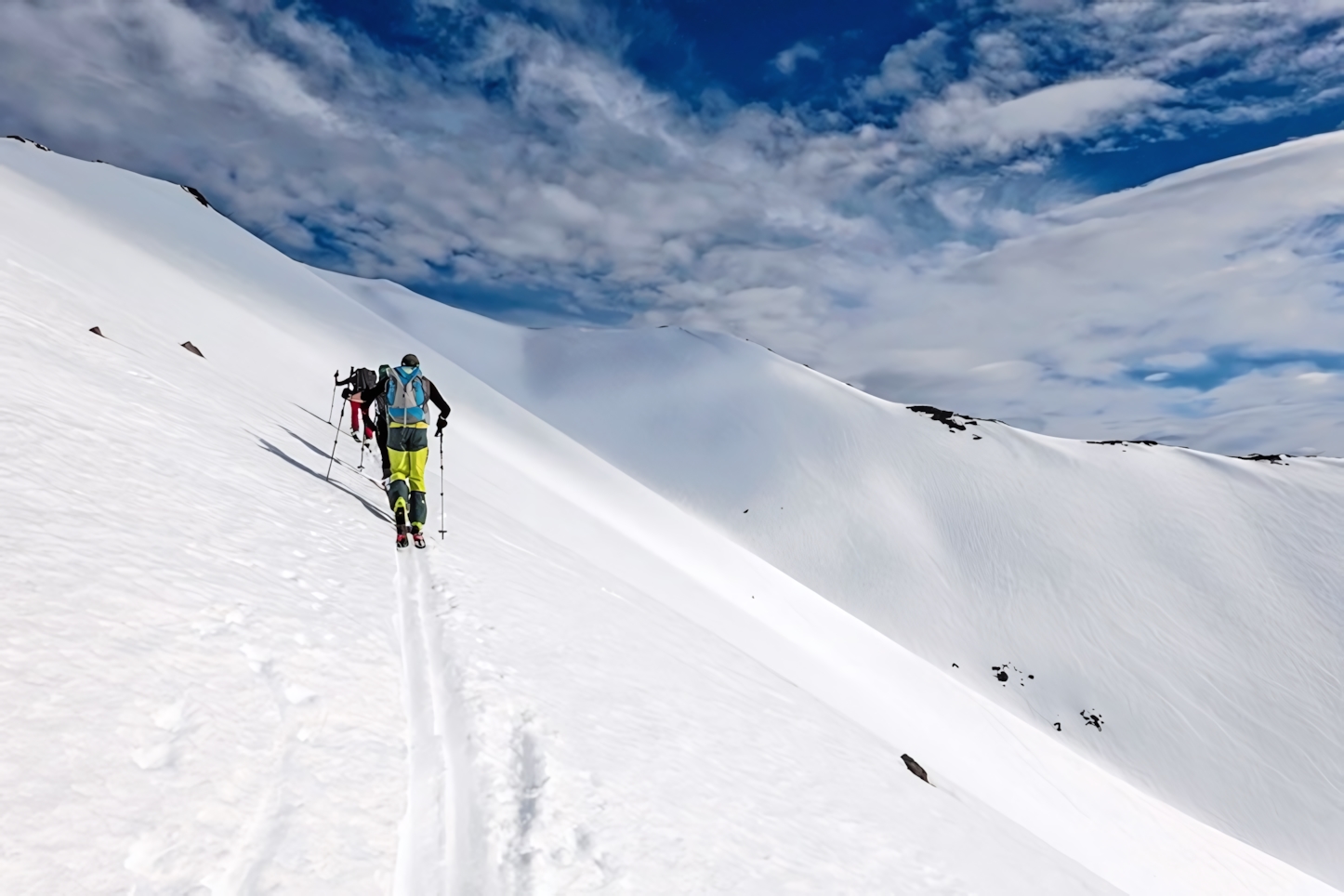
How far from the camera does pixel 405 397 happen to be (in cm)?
908

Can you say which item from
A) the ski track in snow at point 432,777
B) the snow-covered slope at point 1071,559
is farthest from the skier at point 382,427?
the snow-covered slope at point 1071,559

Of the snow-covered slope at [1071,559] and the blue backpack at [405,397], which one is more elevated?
the snow-covered slope at [1071,559]

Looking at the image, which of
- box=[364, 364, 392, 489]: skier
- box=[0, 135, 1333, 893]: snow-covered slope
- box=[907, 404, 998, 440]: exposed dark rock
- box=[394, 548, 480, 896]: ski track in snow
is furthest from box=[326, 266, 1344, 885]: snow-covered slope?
box=[394, 548, 480, 896]: ski track in snow

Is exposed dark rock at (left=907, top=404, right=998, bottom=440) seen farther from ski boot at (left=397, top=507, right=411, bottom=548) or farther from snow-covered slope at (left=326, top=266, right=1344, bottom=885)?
ski boot at (left=397, top=507, right=411, bottom=548)

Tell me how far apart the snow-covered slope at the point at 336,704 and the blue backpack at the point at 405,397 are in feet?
4.15

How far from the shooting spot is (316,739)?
10.8 feet

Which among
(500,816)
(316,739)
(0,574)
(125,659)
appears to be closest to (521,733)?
(500,816)

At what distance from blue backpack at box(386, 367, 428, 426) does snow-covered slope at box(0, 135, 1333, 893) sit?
1.26 metres

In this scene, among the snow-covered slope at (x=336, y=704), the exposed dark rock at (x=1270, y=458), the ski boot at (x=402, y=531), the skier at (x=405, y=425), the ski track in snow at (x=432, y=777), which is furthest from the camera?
the exposed dark rock at (x=1270, y=458)

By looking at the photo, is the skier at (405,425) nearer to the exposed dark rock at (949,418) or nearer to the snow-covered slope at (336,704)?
the snow-covered slope at (336,704)

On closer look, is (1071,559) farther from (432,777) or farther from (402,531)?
(432,777)

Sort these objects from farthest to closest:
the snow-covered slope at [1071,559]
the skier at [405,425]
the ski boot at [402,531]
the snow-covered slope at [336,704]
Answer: the snow-covered slope at [1071,559], the skier at [405,425], the ski boot at [402,531], the snow-covered slope at [336,704]

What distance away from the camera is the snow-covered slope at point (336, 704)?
8.48 ft

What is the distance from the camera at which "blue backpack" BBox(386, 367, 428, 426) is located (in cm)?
898
